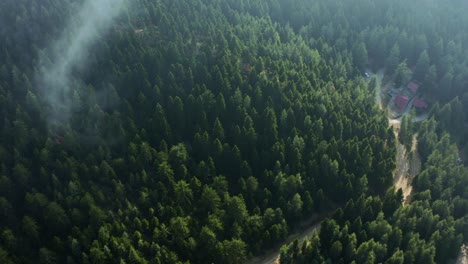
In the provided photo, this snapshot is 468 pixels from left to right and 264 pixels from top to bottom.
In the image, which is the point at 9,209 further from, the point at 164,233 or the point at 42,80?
the point at 42,80

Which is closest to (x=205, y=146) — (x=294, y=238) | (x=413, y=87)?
(x=294, y=238)

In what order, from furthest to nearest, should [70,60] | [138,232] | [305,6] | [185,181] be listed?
[305,6] → [70,60] → [185,181] → [138,232]

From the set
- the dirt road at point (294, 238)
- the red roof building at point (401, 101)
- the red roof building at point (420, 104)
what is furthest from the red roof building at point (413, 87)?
the dirt road at point (294, 238)

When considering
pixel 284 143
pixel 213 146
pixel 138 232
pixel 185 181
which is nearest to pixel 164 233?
pixel 138 232

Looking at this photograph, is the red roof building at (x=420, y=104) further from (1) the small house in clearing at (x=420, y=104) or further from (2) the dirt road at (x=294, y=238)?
(2) the dirt road at (x=294, y=238)

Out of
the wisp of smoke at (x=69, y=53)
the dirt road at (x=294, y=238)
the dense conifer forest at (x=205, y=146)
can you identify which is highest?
the wisp of smoke at (x=69, y=53)
